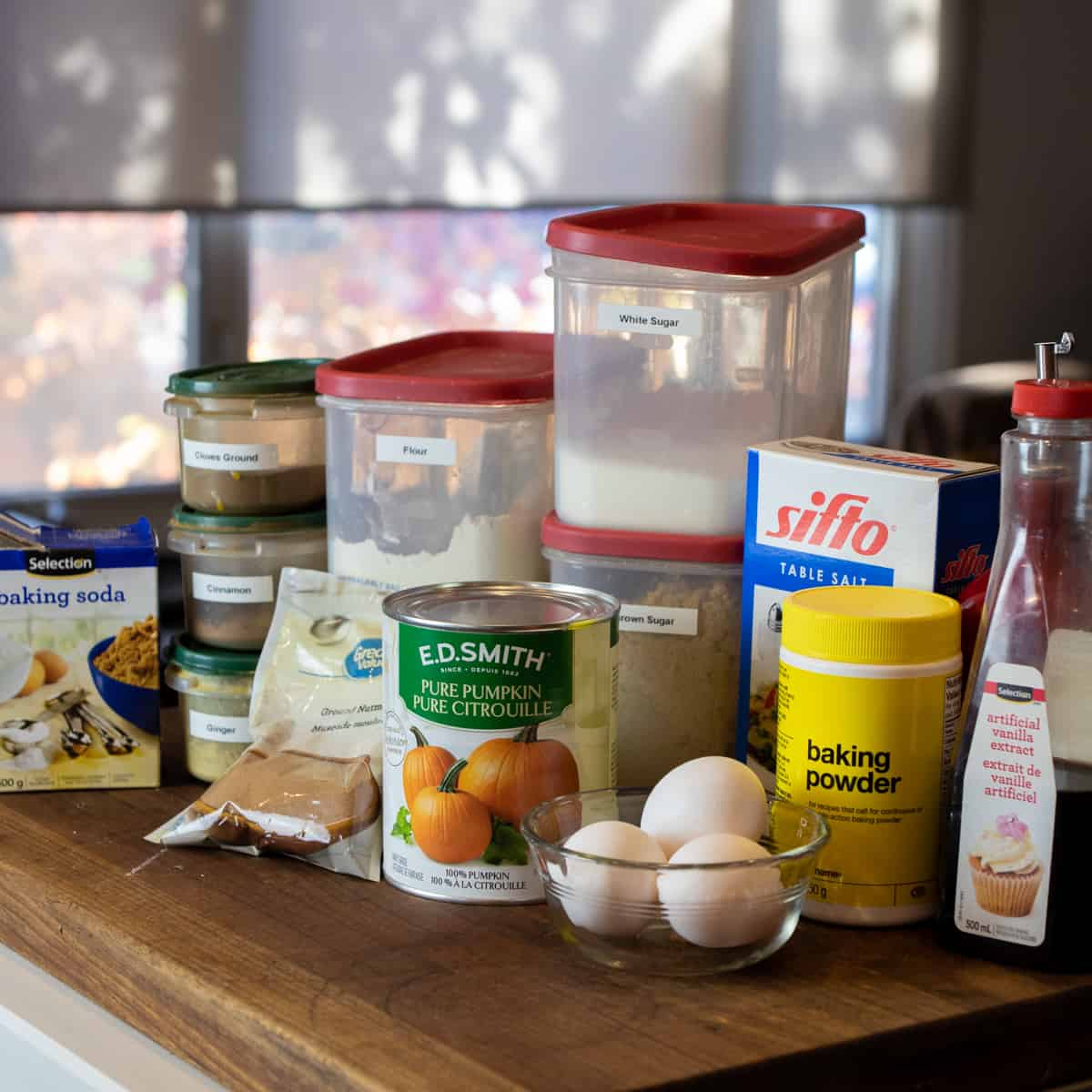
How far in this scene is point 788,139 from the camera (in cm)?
412

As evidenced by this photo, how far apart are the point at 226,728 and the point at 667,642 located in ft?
1.01

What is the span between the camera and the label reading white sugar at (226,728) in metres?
1.08

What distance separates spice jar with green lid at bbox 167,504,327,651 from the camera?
1.11m

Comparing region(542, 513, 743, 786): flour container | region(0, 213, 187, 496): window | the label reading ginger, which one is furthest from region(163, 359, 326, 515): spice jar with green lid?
region(0, 213, 187, 496): window

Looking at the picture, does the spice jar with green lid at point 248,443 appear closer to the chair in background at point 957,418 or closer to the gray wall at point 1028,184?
the chair in background at point 957,418

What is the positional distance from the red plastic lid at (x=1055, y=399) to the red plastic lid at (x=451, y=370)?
39 cm

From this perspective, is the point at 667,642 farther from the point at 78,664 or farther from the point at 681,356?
the point at 78,664

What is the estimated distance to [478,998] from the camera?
2.47 ft

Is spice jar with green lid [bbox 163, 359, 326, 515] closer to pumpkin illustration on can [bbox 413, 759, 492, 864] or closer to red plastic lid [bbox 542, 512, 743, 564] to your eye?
red plastic lid [bbox 542, 512, 743, 564]

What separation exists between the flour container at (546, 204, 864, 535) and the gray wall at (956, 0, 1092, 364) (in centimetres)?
361

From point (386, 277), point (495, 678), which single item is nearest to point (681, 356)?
point (495, 678)

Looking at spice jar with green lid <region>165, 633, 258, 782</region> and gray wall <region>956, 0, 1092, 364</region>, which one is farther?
gray wall <region>956, 0, 1092, 364</region>

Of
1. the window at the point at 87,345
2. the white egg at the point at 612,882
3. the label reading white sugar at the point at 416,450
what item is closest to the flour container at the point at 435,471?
the label reading white sugar at the point at 416,450

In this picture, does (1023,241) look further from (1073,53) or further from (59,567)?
(59,567)
